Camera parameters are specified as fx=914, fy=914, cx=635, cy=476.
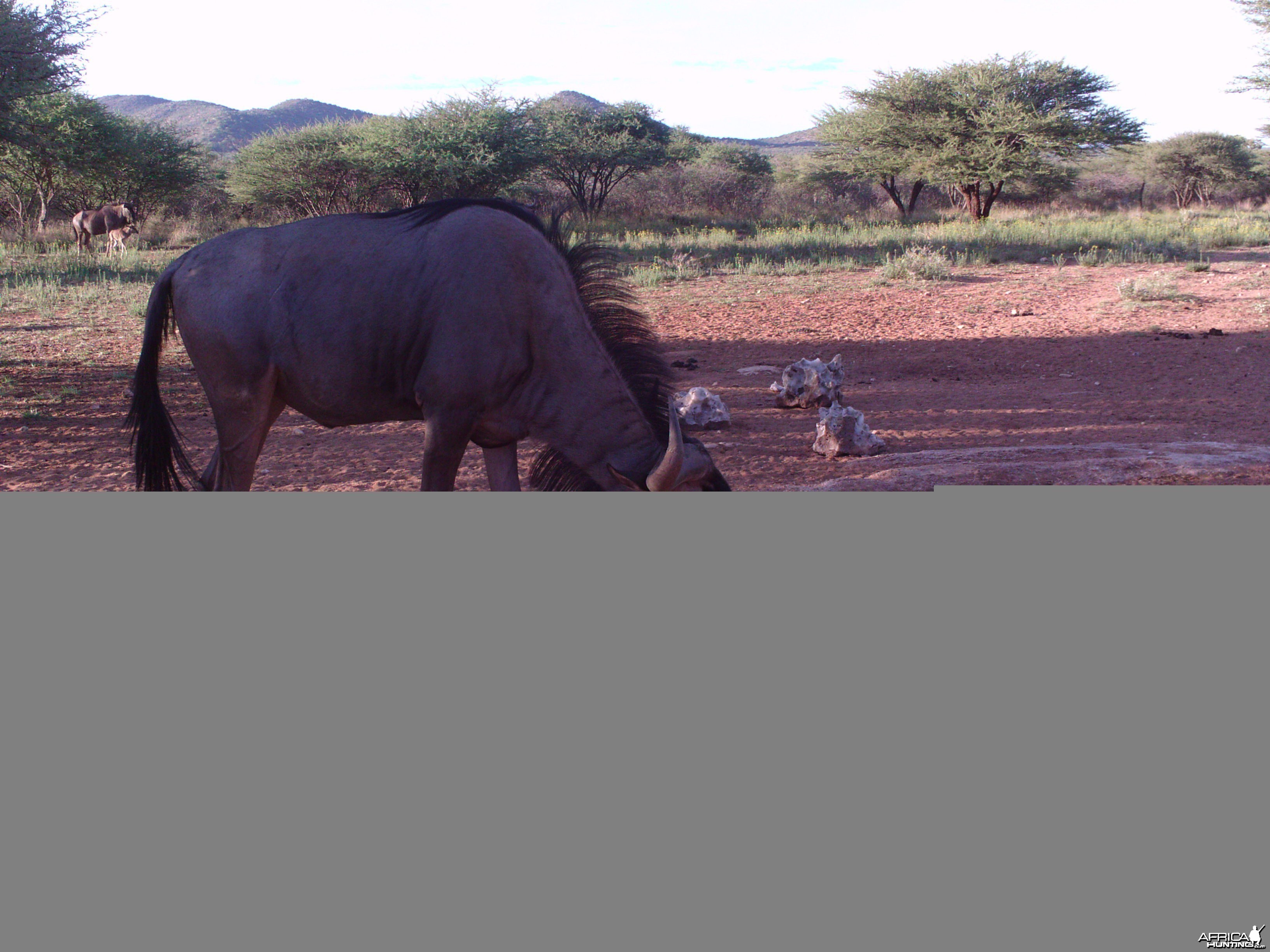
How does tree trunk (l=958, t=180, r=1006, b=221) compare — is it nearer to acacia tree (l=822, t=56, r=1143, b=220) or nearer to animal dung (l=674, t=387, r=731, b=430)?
acacia tree (l=822, t=56, r=1143, b=220)

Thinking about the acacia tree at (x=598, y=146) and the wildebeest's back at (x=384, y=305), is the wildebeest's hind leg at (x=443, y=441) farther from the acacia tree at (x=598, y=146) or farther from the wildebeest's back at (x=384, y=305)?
the acacia tree at (x=598, y=146)

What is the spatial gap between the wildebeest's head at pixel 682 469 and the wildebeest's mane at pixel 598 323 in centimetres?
33

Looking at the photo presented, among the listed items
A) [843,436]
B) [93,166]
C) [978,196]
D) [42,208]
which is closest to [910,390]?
[843,436]

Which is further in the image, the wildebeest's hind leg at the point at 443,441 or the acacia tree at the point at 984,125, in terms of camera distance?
the acacia tree at the point at 984,125

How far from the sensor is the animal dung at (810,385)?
25.3 feet

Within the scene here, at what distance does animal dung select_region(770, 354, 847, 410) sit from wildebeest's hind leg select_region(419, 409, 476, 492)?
452 cm

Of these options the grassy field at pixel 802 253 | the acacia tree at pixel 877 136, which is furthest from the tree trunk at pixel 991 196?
the grassy field at pixel 802 253

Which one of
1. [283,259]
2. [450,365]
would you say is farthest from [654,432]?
[283,259]

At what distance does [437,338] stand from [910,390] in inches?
229

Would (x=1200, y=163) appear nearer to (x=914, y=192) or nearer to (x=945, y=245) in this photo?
(x=914, y=192)

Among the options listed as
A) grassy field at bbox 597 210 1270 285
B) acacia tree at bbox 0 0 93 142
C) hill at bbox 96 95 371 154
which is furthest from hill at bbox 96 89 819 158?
acacia tree at bbox 0 0 93 142

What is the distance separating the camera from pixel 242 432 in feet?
12.8

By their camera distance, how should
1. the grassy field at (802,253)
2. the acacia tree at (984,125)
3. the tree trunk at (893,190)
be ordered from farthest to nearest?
the tree trunk at (893,190) → the acacia tree at (984,125) → the grassy field at (802,253)

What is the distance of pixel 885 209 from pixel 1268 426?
3452cm
